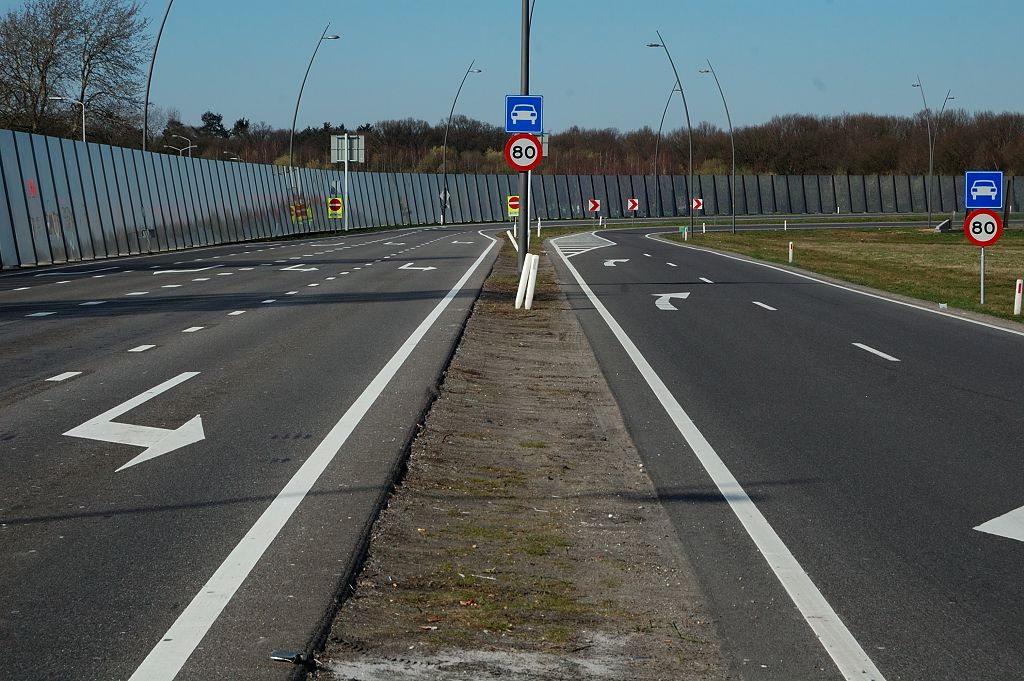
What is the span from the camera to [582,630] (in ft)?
16.2

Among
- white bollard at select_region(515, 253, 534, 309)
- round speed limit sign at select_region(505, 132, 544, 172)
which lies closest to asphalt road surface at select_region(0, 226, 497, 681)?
white bollard at select_region(515, 253, 534, 309)

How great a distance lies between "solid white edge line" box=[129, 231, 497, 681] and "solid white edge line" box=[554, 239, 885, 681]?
241 centimetres

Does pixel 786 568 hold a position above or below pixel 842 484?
above

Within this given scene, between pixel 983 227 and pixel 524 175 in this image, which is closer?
pixel 524 175

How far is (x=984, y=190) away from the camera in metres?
24.0

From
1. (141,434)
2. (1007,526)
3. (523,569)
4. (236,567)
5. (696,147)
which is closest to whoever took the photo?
(236,567)

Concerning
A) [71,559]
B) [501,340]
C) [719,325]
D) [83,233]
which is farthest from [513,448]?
[83,233]

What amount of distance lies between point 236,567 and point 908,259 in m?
43.6

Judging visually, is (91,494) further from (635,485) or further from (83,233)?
(83,233)

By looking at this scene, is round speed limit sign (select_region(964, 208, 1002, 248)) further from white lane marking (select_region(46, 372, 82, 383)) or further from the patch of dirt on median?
white lane marking (select_region(46, 372, 82, 383))

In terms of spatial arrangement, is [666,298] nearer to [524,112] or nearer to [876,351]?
[524,112]

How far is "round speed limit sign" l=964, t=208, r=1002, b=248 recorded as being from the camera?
23688mm

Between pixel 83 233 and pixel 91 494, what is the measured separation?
33857 millimetres

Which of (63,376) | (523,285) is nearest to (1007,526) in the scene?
(63,376)
